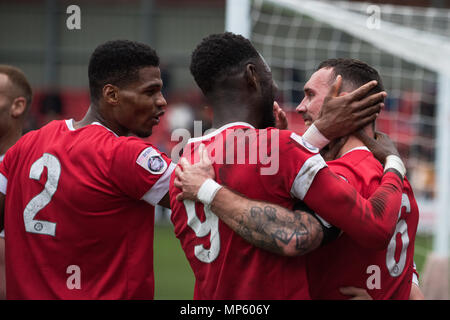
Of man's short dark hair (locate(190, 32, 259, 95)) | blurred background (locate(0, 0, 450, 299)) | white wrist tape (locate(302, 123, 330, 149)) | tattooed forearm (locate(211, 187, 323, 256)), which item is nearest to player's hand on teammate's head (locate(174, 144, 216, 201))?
tattooed forearm (locate(211, 187, 323, 256))

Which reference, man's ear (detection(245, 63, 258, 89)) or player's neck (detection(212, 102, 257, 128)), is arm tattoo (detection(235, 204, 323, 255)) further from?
man's ear (detection(245, 63, 258, 89))

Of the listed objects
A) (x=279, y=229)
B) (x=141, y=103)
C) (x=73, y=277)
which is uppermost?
(x=141, y=103)

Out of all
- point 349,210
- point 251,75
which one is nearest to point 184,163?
point 251,75

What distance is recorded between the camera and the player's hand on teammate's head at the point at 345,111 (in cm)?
257

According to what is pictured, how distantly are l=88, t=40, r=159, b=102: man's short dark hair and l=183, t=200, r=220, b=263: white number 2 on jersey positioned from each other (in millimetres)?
823

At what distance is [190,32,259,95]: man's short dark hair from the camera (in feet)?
8.32

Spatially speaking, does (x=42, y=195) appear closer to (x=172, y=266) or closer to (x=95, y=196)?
(x=95, y=196)

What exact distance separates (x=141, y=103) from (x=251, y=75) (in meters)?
0.71

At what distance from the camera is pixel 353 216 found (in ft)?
7.40

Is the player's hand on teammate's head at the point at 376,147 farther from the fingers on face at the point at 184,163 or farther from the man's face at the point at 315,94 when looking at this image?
the fingers on face at the point at 184,163

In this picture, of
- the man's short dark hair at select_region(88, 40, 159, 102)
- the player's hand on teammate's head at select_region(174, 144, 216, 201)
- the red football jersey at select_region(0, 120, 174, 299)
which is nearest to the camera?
the player's hand on teammate's head at select_region(174, 144, 216, 201)

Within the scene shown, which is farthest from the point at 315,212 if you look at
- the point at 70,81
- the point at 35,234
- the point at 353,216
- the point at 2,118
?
the point at 70,81

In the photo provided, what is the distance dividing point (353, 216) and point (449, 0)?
1734cm

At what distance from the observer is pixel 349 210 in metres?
2.26
